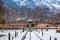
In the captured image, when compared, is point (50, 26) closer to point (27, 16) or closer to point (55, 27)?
point (55, 27)

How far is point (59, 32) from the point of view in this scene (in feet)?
16.2

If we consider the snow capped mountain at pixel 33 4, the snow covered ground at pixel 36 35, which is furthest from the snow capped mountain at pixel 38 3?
the snow covered ground at pixel 36 35

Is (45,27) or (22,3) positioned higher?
(22,3)

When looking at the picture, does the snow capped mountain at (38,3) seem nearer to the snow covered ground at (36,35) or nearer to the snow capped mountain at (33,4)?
the snow capped mountain at (33,4)

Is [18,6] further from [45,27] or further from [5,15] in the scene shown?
[45,27]

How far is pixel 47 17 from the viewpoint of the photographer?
501 cm

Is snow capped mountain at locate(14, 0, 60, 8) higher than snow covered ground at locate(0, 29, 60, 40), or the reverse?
snow capped mountain at locate(14, 0, 60, 8)

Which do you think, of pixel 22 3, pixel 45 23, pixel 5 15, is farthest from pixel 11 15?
pixel 45 23

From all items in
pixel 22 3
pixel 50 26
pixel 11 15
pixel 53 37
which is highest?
pixel 22 3

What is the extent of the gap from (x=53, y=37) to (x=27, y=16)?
968 millimetres

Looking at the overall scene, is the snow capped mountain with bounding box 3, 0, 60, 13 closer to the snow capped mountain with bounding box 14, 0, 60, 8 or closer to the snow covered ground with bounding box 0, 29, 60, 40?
the snow capped mountain with bounding box 14, 0, 60, 8

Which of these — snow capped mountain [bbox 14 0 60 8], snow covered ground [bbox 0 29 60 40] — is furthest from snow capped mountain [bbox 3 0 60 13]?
snow covered ground [bbox 0 29 60 40]

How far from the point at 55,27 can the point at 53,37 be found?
301mm

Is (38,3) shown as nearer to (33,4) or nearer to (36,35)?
(33,4)
